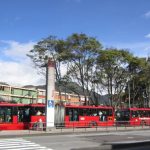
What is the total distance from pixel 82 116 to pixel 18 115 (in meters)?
9.13

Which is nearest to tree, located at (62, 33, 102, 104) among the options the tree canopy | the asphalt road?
the tree canopy

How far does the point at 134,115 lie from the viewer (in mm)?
54594

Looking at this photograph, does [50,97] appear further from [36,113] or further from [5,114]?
[5,114]

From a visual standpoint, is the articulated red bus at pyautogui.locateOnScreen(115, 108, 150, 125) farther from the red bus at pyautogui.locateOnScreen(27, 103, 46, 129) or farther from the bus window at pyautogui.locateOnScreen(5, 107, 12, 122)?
the bus window at pyautogui.locateOnScreen(5, 107, 12, 122)

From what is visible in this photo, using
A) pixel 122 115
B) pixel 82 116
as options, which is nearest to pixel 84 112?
pixel 82 116

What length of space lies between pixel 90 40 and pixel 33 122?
18216 millimetres

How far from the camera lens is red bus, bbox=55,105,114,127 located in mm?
43594

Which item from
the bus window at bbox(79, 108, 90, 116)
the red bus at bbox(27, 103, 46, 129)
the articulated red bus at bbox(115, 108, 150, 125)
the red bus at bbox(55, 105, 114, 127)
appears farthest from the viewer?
the articulated red bus at bbox(115, 108, 150, 125)

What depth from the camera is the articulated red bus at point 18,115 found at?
3953cm

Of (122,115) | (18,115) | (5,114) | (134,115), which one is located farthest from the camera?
(122,115)

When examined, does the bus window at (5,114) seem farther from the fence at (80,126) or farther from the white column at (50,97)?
the white column at (50,97)

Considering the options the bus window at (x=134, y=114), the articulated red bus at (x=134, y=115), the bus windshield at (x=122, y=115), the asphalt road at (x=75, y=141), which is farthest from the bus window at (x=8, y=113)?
the bus window at (x=134, y=114)

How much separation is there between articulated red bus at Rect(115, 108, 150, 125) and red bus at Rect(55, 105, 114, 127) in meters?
4.53

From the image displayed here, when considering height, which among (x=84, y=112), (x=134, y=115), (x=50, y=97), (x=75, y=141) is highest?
(x=50, y=97)
